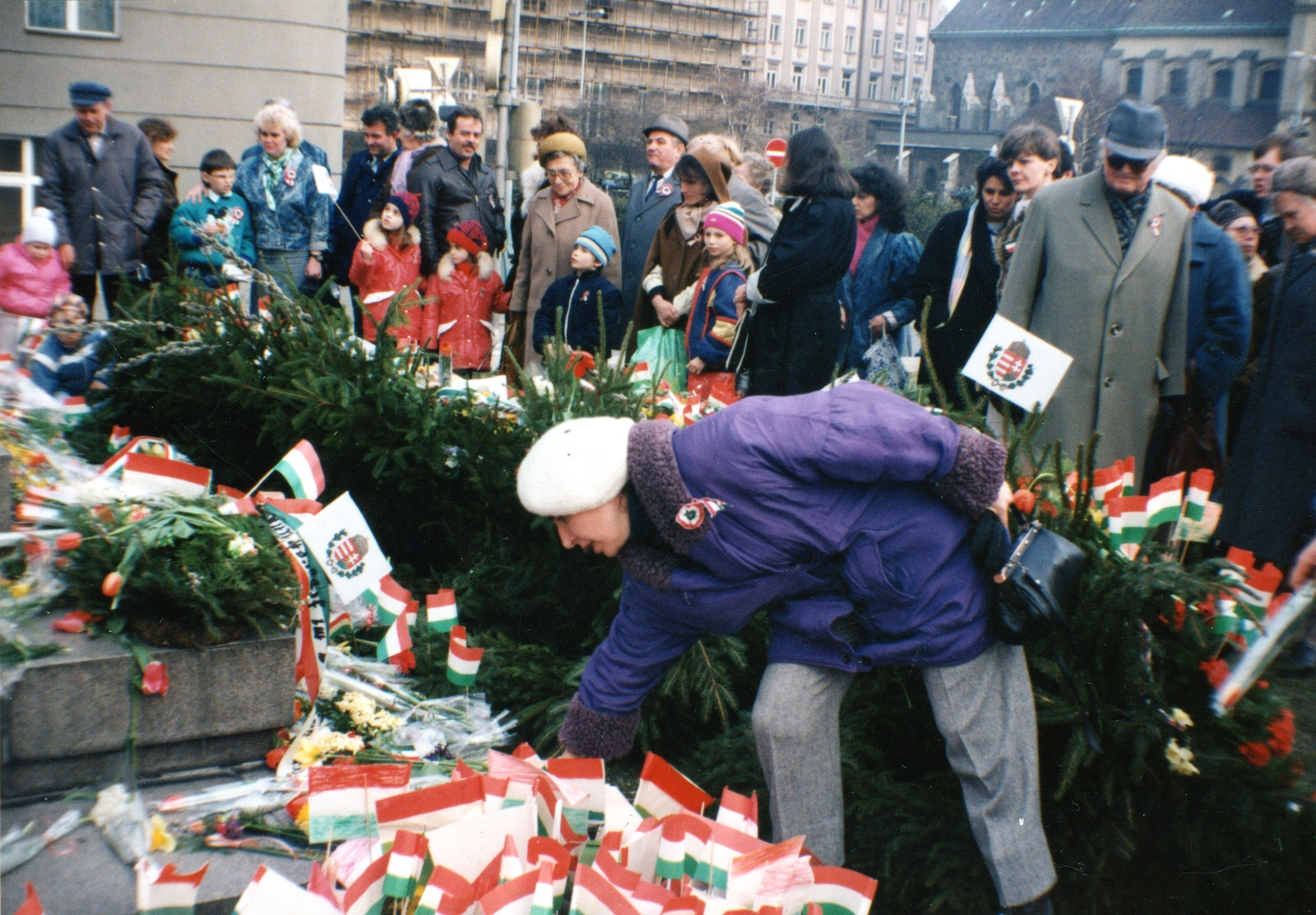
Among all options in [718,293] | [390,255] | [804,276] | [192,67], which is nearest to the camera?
[804,276]

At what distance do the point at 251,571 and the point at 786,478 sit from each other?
A: 4.51 feet

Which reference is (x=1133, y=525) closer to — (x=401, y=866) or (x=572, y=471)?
(x=572, y=471)

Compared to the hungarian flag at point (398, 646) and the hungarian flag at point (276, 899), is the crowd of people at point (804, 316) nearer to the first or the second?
the hungarian flag at point (276, 899)

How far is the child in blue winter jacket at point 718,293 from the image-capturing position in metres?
5.65

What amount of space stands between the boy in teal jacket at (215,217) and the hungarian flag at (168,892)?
5.44m

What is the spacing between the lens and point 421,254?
750 centimetres

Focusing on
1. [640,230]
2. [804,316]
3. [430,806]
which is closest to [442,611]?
[430,806]

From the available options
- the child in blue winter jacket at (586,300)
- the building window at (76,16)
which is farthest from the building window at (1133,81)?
the child in blue winter jacket at (586,300)

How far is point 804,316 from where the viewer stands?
209 inches

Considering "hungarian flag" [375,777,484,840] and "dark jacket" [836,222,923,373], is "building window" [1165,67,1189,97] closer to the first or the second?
"dark jacket" [836,222,923,373]

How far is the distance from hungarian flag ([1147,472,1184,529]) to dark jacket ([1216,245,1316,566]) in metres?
1.55

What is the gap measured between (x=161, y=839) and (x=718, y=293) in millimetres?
3578

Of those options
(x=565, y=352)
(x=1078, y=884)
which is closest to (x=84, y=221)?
(x=565, y=352)

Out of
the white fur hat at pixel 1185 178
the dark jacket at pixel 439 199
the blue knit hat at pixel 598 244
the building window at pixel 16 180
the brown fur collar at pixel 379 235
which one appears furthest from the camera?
the building window at pixel 16 180
